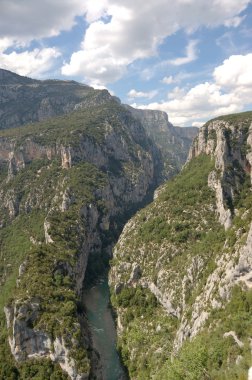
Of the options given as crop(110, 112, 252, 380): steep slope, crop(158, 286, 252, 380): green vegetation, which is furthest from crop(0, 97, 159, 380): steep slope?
crop(158, 286, 252, 380): green vegetation

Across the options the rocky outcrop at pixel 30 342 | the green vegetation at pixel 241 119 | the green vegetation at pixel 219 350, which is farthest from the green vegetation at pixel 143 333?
the green vegetation at pixel 241 119

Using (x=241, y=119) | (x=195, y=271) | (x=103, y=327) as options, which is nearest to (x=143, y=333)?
(x=195, y=271)

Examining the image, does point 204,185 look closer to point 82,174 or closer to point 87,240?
point 87,240

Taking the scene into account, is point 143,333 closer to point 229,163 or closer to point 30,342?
point 30,342

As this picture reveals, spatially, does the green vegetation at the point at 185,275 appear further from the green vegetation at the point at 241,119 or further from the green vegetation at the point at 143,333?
the green vegetation at the point at 241,119

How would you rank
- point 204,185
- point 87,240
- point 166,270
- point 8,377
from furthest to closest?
point 87,240, point 204,185, point 166,270, point 8,377

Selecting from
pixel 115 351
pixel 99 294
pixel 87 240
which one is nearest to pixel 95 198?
pixel 87 240

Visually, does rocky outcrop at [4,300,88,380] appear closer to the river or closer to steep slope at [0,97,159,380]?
steep slope at [0,97,159,380]
